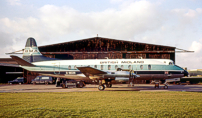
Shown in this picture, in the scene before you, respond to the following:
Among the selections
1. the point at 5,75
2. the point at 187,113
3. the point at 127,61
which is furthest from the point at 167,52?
the point at 5,75

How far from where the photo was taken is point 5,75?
55000 millimetres

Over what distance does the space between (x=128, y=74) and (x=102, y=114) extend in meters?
14.6

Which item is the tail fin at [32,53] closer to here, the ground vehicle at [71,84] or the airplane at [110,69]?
the airplane at [110,69]

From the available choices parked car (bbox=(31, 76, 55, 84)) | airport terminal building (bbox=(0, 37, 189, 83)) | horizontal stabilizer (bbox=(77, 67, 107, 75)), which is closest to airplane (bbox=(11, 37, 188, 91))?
horizontal stabilizer (bbox=(77, 67, 107, 75))

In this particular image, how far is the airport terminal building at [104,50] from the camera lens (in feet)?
134

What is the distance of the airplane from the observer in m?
24.4

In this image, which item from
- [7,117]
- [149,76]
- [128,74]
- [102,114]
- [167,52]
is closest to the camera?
[7,117]

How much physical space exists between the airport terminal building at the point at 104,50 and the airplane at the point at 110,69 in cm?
1239

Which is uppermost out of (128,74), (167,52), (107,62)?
(167,52)

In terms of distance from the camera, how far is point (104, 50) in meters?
42.3

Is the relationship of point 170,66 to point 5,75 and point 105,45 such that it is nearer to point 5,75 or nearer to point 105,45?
point 105,45

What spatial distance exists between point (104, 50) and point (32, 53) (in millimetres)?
16684

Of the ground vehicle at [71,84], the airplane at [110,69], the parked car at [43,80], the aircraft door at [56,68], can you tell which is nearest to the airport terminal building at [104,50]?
the parked car at [43,80]

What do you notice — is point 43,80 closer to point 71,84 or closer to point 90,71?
point 71,84
